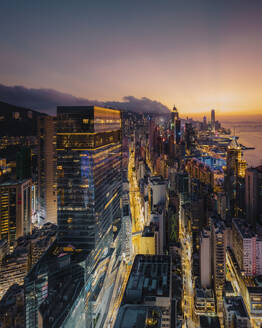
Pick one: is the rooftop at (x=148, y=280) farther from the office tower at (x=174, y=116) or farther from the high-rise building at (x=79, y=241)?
the office tower at (x=174, y=116)

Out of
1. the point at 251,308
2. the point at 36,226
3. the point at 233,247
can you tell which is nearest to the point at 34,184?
the point at 36,226

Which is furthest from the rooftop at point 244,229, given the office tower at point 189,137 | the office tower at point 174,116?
the office tower at point 174,116

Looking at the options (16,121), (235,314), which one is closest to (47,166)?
(16,121)

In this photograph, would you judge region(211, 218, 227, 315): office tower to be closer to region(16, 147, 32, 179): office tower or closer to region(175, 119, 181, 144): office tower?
region(16, 147, 32, 179): office tower

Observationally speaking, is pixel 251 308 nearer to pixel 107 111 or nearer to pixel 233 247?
pixel 233 247

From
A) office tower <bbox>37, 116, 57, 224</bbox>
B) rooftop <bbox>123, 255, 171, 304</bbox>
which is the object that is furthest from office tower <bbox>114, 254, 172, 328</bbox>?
office tower <bbox>37, 116, 57, 224</bbox>

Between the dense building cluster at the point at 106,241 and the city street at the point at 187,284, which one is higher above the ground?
the dense building cluster at the point at 106,241
